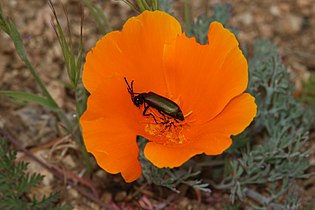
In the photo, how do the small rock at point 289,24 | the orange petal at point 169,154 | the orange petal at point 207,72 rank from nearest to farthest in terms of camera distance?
1. the orange petal at point 169,154
2. the orange petal at point 207,72
3. the small rock at point 289,24

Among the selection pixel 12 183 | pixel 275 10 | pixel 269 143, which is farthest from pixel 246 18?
pixel 12 183

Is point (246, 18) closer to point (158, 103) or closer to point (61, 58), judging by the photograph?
point (61, 58)

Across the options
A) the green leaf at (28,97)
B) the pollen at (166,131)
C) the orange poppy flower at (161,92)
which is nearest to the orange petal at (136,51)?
the orange poppy flower at (161,92)

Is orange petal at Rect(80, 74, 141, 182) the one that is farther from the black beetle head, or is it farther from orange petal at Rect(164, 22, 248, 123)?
orange petal at Rect(164, 22, 248, 123)

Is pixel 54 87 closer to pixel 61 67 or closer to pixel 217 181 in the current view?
pixel 61 67

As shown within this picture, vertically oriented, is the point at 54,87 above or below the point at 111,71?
below

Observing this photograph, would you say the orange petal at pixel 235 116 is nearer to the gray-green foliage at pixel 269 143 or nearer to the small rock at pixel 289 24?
the gray-green foliage at pixel 269 143

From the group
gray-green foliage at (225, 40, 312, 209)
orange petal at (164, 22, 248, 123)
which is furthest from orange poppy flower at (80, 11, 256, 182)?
gray-green foliage at (225, 40, 312, 209)

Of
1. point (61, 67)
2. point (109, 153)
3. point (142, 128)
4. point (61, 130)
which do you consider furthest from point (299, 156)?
point (61, 67)
